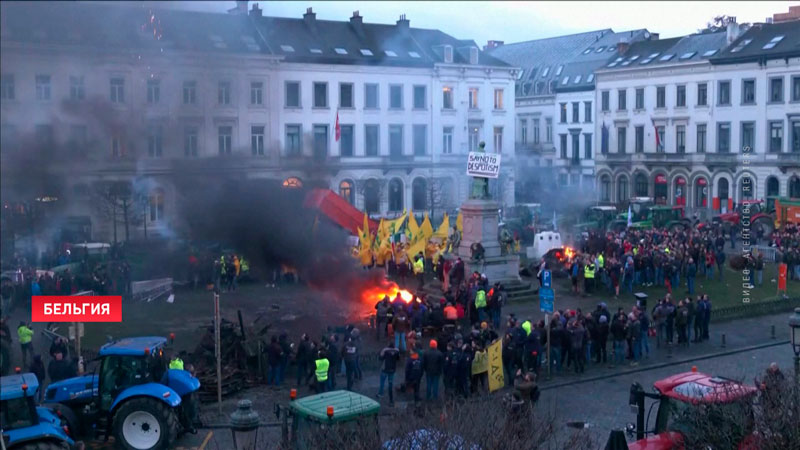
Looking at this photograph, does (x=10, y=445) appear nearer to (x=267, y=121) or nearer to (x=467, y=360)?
(x=467, y=360)

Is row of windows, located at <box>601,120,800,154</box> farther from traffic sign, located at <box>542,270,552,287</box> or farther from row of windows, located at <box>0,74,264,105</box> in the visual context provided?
traffic sign, located at <box>542,270,552,287</box>

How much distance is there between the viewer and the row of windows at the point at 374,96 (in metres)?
48.1

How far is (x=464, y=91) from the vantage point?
175 feet

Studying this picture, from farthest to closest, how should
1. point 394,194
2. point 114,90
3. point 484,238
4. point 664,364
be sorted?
point 394,194 → point 484,238 → point 114,90 → point 664,364

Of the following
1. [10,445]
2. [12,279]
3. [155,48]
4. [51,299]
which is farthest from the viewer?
[12,279]

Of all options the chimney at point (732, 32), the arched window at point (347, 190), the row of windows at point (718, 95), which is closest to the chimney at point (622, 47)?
the row of windows at point (718, 95)

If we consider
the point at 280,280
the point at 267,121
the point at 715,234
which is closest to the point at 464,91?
the point at 267,121

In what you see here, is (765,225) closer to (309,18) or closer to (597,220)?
(597,220)

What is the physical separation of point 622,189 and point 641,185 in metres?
1.96

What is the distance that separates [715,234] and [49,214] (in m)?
26.1

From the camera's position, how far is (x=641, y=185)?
61875mm

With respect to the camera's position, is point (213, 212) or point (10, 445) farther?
point (213, 212)

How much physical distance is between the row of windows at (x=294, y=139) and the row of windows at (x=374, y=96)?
4.09 ft

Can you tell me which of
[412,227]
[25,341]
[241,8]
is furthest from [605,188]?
[25,341]
